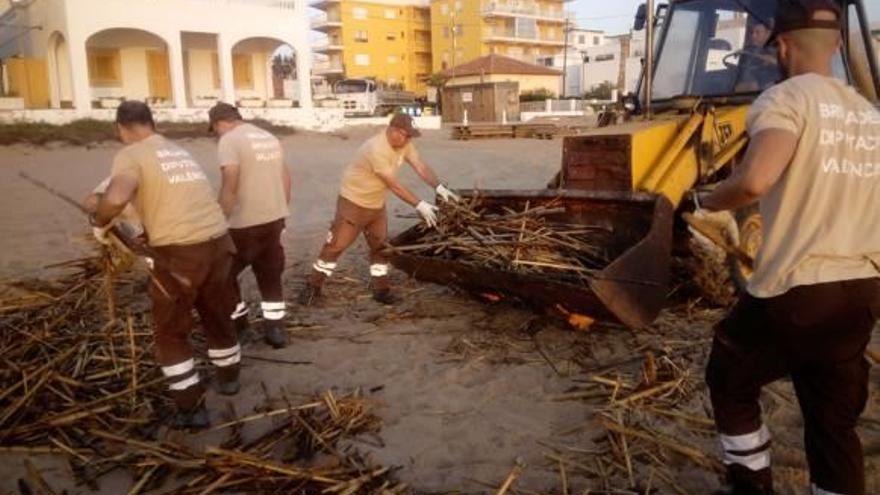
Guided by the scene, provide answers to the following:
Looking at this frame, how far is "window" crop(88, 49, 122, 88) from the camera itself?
85.4 feet

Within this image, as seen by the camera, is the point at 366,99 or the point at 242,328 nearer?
the point at 242,328

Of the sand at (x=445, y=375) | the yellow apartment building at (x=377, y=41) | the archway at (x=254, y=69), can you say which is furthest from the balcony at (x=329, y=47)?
the sand at (x=445, y=375)

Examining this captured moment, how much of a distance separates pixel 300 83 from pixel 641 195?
2570 centimetres

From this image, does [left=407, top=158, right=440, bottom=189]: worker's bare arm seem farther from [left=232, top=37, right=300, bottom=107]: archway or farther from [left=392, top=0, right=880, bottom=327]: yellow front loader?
[left=232, top=37, right=300, bottom=107]: archway

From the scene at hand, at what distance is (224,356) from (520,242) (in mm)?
2336

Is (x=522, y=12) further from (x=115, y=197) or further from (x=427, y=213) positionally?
(x=115, y=197)

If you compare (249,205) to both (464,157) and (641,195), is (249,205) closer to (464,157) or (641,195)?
(641,195)

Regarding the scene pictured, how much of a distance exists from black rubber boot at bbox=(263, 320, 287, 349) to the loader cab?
3965mm

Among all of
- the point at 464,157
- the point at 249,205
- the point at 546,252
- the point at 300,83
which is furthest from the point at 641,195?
the point at 300,83

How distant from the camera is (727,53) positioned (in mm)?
6184

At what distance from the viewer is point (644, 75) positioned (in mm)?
6375

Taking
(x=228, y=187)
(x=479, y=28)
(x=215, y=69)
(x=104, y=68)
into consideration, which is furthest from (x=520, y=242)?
(x=479, y=28)

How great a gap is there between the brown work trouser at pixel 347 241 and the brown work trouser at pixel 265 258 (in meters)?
0.91

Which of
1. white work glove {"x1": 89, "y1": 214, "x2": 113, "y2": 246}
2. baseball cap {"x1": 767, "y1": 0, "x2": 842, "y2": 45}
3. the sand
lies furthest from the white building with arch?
baseball cap {"x1": 767, "y1": 0, "x2": 842, "y2": 45}
